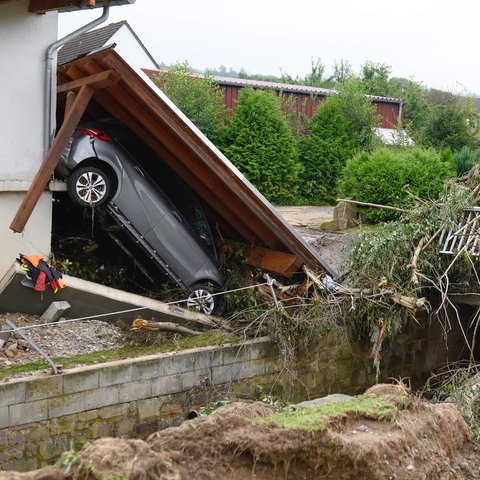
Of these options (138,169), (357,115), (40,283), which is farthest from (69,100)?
(357,115)

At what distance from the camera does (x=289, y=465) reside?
16.2 ft

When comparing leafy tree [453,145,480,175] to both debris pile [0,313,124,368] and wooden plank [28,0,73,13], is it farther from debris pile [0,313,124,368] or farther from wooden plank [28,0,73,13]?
wooden plank [28,0,73,13]

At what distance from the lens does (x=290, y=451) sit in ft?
16.1

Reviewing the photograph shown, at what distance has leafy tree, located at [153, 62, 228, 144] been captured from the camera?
2020 centimetres

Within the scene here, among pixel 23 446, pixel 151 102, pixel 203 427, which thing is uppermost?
pixel 151 102

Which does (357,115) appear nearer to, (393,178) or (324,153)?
(324,153)

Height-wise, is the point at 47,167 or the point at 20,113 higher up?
the point at 20,113

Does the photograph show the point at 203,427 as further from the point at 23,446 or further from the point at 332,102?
the point at 332,102

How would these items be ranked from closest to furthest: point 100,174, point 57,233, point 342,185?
point 100,174, point 57,233, point 342,185

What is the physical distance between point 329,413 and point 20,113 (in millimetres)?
6290

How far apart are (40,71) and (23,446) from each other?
4.93 m

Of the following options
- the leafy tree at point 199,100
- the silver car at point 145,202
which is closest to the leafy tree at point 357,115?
the leafy tree at point 199,100

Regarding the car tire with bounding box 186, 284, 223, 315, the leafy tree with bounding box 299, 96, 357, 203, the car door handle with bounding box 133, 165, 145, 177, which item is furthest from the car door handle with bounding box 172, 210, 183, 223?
the leafy tree with bounding box 299, 96, 357, 203

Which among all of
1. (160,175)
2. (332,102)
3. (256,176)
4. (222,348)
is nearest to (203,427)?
(222,348)
